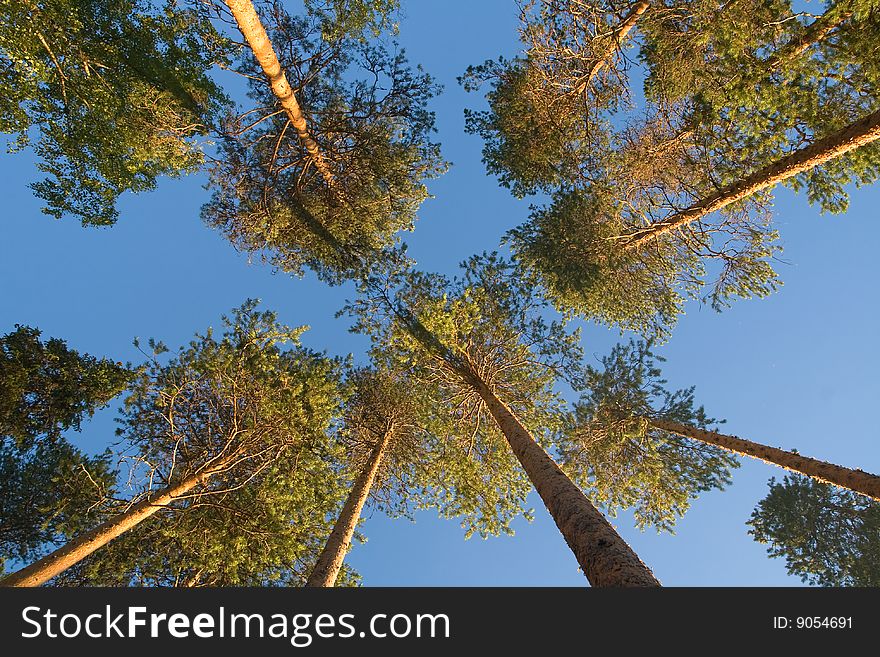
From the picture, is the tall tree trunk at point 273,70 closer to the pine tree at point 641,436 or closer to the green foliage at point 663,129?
the green foliage at point 663,129

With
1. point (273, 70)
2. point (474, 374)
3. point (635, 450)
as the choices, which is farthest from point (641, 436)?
point (273, 70)

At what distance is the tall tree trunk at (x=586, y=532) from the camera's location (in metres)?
3.69

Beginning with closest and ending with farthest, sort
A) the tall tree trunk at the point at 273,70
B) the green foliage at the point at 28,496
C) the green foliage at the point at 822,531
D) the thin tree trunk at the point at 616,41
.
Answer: the tall tree trunk at the point at 273,70 < the thin tree trunk at the point at 616,41 < the green foliage at the point at 28,496 < the green foliage at the point at 822,531

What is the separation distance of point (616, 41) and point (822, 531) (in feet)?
50.7

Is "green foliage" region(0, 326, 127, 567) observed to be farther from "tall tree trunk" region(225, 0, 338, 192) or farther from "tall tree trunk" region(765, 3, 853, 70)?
"tall tree trunk" region(765, 3, 853, 70)

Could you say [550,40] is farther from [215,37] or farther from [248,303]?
[248,303]

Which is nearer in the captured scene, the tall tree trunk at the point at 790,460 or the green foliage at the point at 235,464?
the tall tree trunk at the point at 790,460

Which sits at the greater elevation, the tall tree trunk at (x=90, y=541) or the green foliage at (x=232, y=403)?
the green foliage at (x=232, y=403)

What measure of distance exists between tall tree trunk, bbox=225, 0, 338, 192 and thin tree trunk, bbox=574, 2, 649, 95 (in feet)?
22.8

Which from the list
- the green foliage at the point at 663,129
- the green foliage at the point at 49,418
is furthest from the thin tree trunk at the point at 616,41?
the green foliage at the point at 49,418

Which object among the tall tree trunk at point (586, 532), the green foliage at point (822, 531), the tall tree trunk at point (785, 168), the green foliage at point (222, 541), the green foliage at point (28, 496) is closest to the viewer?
the tall tree trunk at point (586, 532)

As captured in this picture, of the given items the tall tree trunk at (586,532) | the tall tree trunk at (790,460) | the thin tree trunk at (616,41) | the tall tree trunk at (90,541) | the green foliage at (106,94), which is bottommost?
the tall tree trunk at (90,541)

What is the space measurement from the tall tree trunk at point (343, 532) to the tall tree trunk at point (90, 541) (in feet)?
7.96
